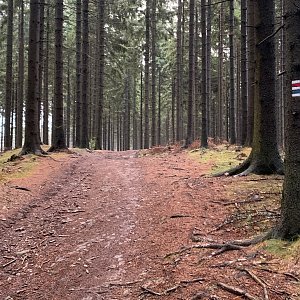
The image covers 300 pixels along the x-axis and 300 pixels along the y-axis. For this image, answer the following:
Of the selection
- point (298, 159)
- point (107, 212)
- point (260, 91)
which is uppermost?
point (260, 91)

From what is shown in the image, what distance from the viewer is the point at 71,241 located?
5719mm

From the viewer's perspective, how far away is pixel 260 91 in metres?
8.17

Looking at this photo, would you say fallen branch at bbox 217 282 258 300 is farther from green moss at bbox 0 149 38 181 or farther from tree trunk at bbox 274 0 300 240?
green moss at bbox 0 149 38 181

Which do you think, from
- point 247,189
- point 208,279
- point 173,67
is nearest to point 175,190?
point 247,189

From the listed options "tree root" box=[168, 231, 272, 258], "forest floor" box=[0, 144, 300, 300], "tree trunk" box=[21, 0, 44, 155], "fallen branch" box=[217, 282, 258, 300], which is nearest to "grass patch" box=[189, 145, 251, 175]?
"forest floor" box=[0, 144, 300, 300]

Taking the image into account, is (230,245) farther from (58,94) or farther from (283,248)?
(58,94)

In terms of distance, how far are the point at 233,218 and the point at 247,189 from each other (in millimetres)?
1590

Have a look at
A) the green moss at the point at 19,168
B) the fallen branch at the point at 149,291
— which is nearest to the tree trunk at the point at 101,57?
the green moss at the point at 19,168

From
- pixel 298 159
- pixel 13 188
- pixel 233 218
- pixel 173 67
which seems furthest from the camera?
pixel 173 67

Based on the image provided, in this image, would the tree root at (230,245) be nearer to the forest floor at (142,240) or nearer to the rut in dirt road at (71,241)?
the forest floor at (142,240)

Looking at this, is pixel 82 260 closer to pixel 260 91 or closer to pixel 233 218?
pixel 233 218

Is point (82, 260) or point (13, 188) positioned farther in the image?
point (13, 188)

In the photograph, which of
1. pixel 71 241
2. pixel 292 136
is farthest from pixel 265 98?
pixel 71 241

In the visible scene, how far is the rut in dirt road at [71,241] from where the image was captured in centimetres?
441
